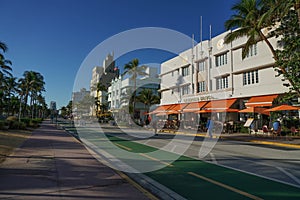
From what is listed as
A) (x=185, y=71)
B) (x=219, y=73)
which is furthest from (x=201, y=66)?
(x=219, y=73)

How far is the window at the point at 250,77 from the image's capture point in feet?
88.1

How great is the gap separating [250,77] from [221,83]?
15.3 feet

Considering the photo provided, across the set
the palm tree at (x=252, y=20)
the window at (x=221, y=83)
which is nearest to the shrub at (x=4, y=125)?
the palm tree at (x=252, y=20)

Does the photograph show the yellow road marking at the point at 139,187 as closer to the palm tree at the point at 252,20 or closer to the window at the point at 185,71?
the palm tree at the point at 252,20

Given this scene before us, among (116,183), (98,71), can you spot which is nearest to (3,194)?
(116,183)

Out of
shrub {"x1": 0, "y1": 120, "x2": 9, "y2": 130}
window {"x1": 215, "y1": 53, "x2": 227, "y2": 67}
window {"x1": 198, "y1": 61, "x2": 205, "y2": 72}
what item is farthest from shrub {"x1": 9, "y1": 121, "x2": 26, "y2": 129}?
window {"x1": 215, "y1": 53, "x2": 227, "y2": 67}

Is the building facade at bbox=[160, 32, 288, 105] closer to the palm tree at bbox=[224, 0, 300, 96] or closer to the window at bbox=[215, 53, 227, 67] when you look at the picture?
the window at bbox=[215, 53, 227, 67]

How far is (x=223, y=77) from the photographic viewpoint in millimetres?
31578

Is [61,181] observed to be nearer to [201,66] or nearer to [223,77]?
[223,77]

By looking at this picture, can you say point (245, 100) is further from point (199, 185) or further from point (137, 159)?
point (199, 185)

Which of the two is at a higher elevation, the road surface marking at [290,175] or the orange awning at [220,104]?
the orange awning at [220,104]

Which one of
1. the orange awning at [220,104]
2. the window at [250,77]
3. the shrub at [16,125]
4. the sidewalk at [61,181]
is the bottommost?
the sidewalk at [61,181]

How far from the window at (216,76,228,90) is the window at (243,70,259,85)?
3.00 metres

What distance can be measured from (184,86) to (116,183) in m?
34.4
